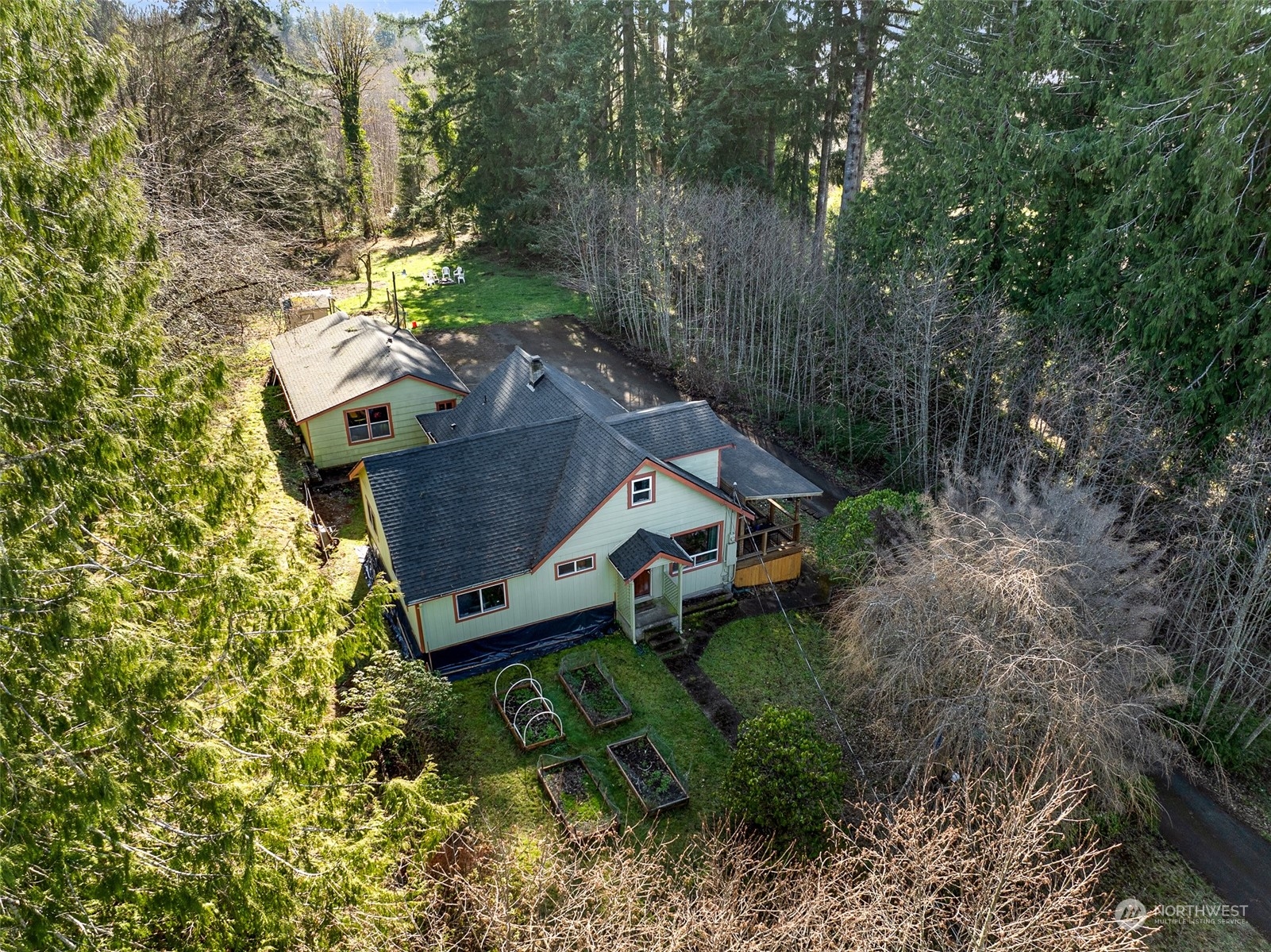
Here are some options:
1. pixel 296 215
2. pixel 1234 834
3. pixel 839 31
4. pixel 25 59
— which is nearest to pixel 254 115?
pixel 296 215

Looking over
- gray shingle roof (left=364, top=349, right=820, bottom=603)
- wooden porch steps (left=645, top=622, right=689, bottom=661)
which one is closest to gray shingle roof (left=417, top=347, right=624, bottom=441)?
gray shingle roof (left=364, top=349, right=820, bottom=603)

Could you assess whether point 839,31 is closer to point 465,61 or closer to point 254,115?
point 465,61

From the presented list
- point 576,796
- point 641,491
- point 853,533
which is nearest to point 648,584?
point 641,491

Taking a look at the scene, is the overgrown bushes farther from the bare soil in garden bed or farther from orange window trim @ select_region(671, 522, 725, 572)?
orange window trim @ select_region(671, 522, 725, 572)

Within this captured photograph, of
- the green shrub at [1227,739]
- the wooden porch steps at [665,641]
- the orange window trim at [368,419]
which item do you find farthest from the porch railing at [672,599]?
the orange window trim at [368,419]

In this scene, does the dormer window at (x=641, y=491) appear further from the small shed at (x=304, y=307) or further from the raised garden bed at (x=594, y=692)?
the small shed at (x=304, y=307)

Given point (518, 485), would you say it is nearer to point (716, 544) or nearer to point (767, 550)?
point (716, 544)
